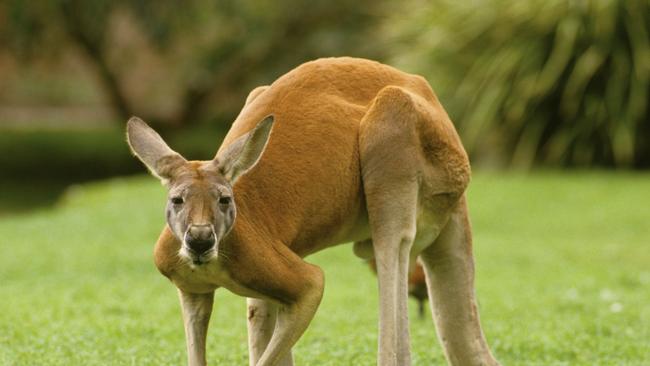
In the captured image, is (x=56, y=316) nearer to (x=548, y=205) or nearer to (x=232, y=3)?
(x=548, y=205)

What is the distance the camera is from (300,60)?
2002 centimetres

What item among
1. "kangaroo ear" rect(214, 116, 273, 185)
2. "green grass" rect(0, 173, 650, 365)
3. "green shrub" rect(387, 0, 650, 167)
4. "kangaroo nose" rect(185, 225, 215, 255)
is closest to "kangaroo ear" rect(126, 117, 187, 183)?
"kangaroo ear" rect(214, 116, 273, 185)

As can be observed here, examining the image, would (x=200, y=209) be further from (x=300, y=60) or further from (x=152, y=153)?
(x=300, y=60)

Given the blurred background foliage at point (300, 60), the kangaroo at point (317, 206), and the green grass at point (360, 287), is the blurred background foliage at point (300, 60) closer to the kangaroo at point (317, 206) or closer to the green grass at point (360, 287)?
the green grass at point (360, 287)

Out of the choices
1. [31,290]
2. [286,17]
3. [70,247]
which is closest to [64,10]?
[286,17]

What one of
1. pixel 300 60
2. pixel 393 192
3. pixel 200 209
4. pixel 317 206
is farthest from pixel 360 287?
pixel 300 60

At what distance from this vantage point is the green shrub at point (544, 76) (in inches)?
516

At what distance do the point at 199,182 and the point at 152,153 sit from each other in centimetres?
22

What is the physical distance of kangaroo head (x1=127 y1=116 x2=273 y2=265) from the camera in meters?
3.42

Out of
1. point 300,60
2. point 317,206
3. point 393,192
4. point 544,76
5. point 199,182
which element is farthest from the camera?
point 300,60

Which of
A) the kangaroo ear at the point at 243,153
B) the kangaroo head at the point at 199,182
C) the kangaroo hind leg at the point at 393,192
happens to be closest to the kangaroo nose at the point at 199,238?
the kangaroo head at the point at 199,182

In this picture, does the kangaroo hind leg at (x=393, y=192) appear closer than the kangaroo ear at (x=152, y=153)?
No

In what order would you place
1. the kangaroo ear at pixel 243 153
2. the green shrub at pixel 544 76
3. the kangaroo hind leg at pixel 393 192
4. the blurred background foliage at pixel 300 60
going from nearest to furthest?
1. the kangaroo ear at pixel 243 153
2. the kangaroo hind leg at pixel 393 192
3. the green shrub at pixel 544 76
4. the blurred background foliage at pixel 300 60

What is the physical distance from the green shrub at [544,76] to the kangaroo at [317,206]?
29.5 feet
